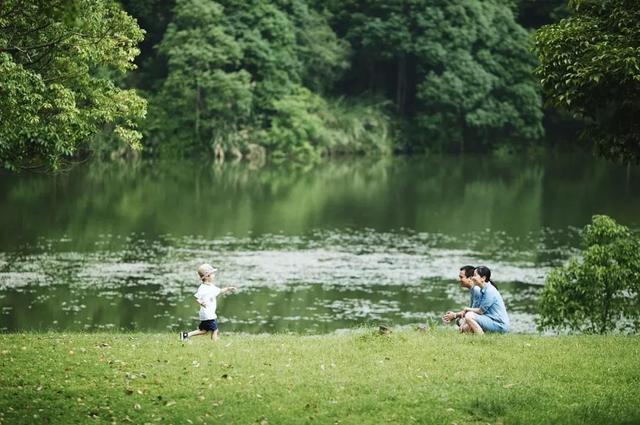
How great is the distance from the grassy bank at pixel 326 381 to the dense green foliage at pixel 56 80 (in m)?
4.29

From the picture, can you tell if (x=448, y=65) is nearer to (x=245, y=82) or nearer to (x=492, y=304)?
(x=245, y=82)

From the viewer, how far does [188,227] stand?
158ft

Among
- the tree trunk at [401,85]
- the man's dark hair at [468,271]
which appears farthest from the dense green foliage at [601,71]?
the tree trunk at [401,85]

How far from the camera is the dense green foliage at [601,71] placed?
1423cm

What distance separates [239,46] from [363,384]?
7098 cm

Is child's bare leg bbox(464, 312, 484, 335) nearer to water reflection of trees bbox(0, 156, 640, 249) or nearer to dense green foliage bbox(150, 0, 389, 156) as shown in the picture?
water reflection of trees bbox(0, 156, 640, 249)

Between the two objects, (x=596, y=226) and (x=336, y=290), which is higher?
(x=596, y=226)

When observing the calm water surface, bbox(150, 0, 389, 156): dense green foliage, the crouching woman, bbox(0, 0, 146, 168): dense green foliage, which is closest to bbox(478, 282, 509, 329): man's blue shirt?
the crouching woman

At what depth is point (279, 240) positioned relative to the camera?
148 feet

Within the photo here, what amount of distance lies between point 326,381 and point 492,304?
17.3 feet

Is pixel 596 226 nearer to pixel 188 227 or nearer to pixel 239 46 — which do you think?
pixel 188 227

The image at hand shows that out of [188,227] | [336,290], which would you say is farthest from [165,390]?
[188,227]

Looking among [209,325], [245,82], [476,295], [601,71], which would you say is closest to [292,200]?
[245,82]

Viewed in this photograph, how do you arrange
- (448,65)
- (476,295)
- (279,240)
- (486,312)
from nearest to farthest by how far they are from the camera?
(486,312)
(476,295)
(279,240)
(448,65)
